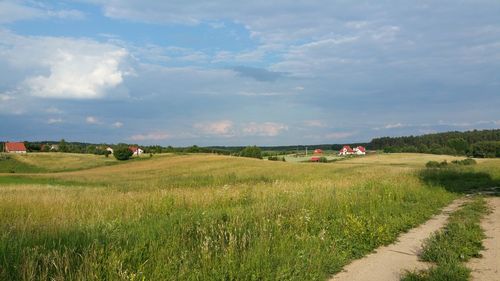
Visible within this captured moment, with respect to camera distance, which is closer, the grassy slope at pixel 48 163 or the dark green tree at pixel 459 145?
the grassy slope at pixel 48 163

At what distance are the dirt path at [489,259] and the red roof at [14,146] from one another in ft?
443

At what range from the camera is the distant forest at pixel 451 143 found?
8788 cm

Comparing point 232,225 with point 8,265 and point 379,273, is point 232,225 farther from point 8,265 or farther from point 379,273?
point 8,265

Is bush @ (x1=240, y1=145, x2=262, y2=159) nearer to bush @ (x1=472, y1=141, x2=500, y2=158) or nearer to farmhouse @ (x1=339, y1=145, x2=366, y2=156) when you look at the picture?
farmhouse @ (x1=339, y1=145, x2=366, y2=156)

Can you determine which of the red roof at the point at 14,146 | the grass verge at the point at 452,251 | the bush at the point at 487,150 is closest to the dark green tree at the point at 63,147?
the red roof at the point at 14,146

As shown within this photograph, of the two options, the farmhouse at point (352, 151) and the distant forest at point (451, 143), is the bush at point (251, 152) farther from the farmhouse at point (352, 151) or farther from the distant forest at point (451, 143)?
the distant forest at point (451, 143)

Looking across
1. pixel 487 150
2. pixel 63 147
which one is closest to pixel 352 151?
pixel 487 150

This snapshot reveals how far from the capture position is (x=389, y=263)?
738 centimetres

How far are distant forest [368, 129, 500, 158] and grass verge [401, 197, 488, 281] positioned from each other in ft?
282

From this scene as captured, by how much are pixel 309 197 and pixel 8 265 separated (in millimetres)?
9046

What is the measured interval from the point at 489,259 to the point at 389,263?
184cm

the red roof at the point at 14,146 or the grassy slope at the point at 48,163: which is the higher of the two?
the red roof at the point at 14,146

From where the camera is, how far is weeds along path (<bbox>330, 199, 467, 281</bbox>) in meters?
6.61

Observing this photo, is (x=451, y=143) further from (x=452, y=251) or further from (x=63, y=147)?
(x=63, y=147)
